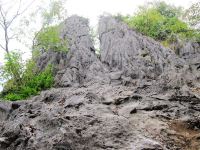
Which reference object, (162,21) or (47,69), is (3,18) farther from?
(162,21)

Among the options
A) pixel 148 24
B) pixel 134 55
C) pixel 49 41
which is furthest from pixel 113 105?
pixel 148 24

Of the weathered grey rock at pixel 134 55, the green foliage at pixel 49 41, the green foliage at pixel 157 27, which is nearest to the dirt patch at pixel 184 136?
the weathered grey rock at pixel 134 55

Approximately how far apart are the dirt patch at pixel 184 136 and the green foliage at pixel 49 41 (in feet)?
49.7

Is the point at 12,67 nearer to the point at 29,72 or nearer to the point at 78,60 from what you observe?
the point at 29,72

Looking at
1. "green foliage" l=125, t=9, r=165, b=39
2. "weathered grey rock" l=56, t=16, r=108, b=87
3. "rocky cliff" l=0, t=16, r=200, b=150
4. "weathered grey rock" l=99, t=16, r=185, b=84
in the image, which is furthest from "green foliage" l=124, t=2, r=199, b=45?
"rocky cliff" l=0, t=16, r=200, b=150

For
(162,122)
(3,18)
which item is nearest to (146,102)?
(162,122)

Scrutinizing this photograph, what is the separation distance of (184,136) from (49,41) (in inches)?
656

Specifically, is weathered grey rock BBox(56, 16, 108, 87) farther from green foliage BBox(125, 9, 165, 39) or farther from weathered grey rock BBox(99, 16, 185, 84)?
green foliage BBox(125, 9, 165, 39)

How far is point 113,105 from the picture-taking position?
15156 millimetres

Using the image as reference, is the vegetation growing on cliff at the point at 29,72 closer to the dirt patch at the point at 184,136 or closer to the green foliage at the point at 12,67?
the green foliage at the point at 12,67

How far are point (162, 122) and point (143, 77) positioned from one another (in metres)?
8.16

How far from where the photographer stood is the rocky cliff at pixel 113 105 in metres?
11.0

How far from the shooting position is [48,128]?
11.7 meters

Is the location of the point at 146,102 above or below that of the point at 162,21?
below
